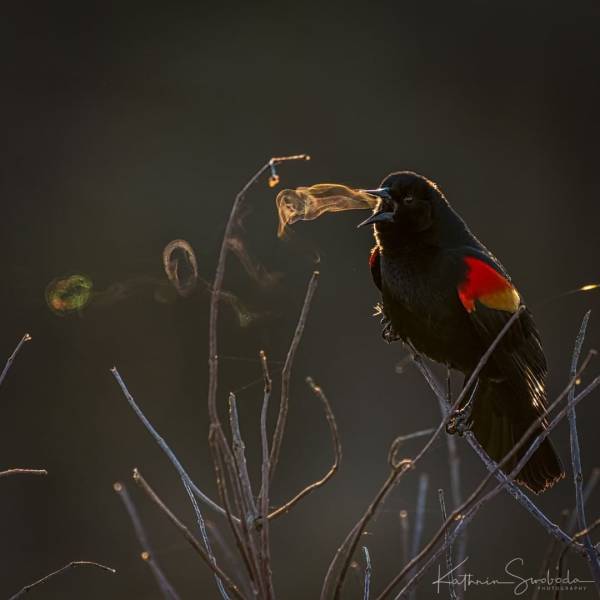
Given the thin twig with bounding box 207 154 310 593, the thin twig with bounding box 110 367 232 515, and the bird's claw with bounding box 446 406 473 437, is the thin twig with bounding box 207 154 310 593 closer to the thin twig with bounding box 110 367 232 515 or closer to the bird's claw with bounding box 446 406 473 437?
the thin twig with bounding box 110 367 232 515

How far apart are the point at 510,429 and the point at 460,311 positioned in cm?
28

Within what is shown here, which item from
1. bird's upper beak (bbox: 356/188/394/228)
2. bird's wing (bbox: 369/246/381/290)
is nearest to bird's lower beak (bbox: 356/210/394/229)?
bird's upper beak (bbox: 356/188/394/228)

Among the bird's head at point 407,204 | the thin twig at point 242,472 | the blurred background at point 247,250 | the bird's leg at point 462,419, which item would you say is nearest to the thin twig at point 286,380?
the thin twig at point 242,472

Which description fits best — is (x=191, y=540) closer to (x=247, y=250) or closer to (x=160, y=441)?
(x=160, y=441)

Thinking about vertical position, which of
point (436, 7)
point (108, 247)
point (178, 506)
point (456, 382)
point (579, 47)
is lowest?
point (178, 506)

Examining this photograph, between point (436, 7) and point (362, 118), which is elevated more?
point (436, 7)

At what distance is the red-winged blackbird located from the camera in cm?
238

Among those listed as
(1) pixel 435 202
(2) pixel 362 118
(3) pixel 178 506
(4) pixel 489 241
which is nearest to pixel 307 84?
(2) pixel 362 118

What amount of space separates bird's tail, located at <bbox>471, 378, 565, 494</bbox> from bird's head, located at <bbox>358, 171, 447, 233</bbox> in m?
0.40

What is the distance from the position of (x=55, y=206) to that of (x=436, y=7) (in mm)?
3168

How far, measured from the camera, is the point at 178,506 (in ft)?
20.7

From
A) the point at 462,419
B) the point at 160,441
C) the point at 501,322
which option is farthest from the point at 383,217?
the point at 160,441

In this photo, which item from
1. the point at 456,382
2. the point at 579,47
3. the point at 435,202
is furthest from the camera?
the point at 579,47

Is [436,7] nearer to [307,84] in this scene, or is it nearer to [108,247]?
[307,84]
